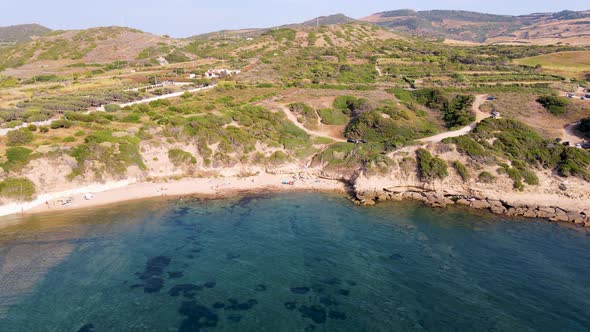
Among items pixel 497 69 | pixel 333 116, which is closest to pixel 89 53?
pixel 333 116

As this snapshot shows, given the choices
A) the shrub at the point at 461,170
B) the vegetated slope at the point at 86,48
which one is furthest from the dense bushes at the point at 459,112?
the vegetated slope at the point at 86,48

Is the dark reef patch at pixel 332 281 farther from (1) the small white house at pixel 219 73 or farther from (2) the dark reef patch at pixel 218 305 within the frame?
(1) the small white house at pixel 219 73

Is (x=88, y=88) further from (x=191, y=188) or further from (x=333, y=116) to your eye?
(x=333, y=116)

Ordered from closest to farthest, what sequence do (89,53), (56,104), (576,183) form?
(576,183) → (56,104) → (89,53)

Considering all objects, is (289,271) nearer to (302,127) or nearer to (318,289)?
(318,289)

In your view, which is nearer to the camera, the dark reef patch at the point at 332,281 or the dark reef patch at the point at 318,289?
the dark reef patch at the point at 318,289

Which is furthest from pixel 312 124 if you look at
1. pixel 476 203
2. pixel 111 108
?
pixel 111 108
